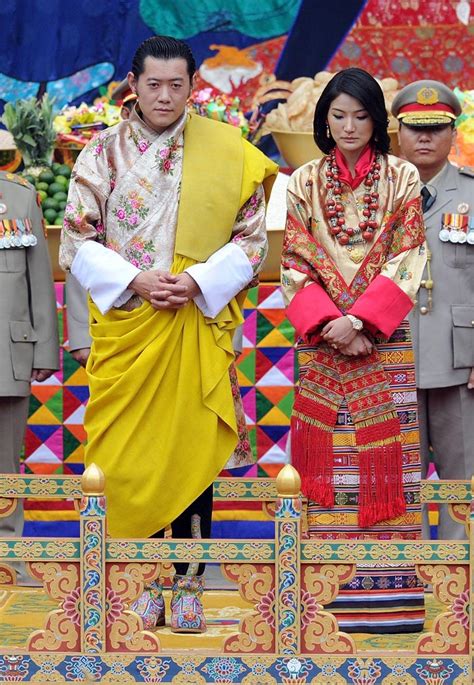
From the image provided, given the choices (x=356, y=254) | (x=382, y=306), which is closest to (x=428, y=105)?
(x=356, y=254)

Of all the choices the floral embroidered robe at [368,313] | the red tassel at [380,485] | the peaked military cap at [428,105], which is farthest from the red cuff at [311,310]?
the peaked military cap at [428,105]

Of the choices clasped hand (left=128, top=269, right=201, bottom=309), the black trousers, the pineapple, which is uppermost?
the pineapple

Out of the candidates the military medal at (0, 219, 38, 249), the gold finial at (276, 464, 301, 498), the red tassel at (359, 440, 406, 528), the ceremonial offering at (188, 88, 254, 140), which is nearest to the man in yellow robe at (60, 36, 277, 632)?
the red tassel at (359, 440, 406, 528)

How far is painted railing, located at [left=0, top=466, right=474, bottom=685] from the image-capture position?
414 cm

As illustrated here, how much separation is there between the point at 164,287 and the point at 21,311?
3.72ft

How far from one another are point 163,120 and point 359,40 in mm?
2810

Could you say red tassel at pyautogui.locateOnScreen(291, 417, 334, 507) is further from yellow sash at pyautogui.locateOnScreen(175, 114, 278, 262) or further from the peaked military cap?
the peaked military cap

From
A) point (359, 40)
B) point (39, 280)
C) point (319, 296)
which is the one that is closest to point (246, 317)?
point (39, 280)

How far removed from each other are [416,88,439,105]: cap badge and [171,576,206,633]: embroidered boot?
6.27ft

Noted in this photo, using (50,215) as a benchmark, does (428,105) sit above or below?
above

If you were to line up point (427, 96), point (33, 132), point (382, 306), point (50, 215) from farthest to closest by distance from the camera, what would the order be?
point (33, 132) → point (50, 215) → point (427, 96) → point (382, 306)

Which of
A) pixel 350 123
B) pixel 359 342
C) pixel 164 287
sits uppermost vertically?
pixel 350 123

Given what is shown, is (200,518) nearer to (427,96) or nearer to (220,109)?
(427,96)

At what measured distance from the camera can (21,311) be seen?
5.70m
